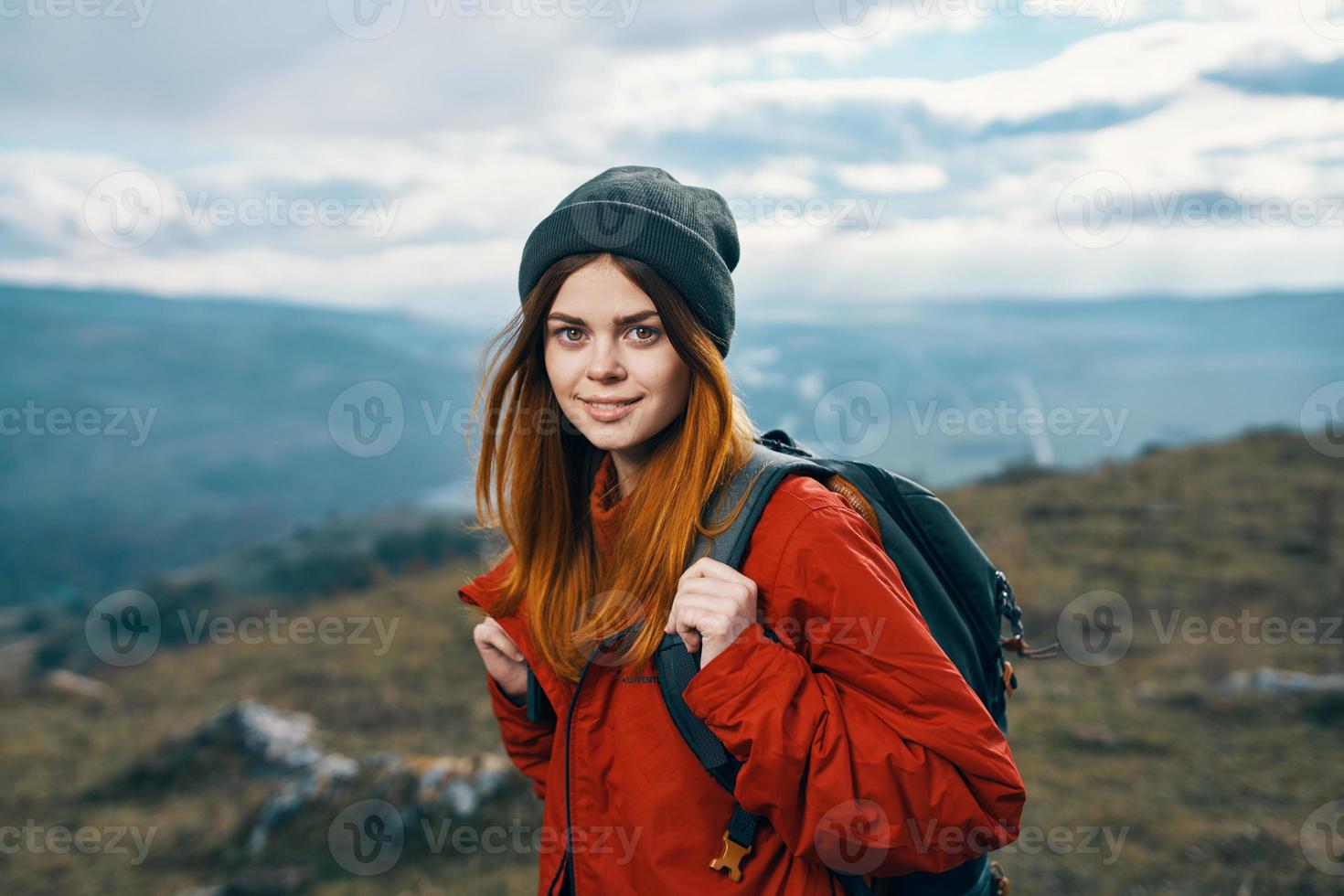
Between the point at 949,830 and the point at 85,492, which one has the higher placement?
the point at 949,830

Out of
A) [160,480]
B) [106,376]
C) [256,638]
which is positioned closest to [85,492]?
[160,480]

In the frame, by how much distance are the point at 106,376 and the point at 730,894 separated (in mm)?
197906

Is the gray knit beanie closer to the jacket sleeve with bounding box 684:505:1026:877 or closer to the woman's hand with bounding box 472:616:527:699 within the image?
the jacket sleeve with bounding box 684:505:1026:877

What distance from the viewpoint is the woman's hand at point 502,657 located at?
→ 252 centimetres

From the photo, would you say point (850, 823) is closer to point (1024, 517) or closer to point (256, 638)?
point (1024, 517)

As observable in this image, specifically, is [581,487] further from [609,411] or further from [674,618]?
[674,618]

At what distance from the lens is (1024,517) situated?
14430mm

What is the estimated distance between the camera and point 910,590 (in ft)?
6.51

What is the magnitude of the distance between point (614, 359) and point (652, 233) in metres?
0.30

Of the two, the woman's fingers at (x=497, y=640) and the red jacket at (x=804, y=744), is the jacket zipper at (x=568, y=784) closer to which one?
the red jacket at (x=804, y=744)

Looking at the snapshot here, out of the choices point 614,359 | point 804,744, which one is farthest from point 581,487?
point 804,744

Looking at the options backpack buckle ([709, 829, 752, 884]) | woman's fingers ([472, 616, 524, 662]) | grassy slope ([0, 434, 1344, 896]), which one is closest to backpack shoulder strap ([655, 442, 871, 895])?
backpack buckle ([709, 829, 752, 884])

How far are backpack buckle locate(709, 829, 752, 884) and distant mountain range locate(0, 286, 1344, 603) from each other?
432cm

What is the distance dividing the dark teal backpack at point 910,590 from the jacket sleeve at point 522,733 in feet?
2.73
